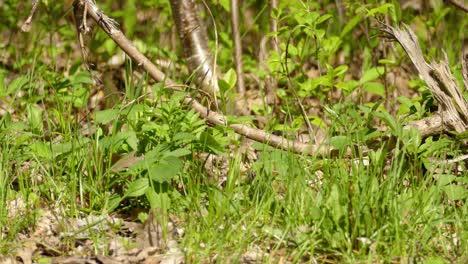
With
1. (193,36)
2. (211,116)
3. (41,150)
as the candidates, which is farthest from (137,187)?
(193,36)

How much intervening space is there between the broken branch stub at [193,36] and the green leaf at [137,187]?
54.3 inches

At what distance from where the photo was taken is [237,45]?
17.1 ft

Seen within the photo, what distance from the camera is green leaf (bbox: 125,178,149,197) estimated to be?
3.31 m

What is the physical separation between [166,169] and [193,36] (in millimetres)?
1741

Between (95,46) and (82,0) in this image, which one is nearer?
(82,0)

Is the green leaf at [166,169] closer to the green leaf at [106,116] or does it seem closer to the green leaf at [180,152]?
the green leaf at [180,152]

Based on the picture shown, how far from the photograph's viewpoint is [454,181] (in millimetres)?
3664

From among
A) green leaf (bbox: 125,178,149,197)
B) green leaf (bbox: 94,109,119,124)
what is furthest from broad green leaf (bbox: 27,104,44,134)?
green leaf (bbox: 125,178,149,197)

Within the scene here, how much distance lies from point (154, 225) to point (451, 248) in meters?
1.20

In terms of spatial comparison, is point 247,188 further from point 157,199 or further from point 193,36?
point 193,36

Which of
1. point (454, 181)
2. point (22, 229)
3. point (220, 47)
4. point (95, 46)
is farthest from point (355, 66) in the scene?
point (22, 229)

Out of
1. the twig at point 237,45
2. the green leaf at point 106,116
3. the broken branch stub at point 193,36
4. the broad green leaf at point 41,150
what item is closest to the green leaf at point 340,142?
→ the green leaf at point 106,116

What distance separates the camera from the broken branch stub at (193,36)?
15.5 ft

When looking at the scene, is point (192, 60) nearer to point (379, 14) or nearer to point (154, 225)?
point (379, 14)
